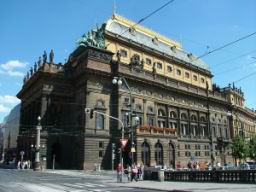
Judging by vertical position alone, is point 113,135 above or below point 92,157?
above

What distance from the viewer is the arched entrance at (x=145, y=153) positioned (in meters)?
52.7

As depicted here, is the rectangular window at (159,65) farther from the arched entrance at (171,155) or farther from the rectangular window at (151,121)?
the arched entrance at (171,155)

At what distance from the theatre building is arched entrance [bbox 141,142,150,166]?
16 cm

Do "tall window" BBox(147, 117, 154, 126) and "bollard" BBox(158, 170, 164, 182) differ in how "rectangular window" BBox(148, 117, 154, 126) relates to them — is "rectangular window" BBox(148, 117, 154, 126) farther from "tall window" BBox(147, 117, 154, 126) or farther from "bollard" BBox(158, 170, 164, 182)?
"bollard" BBox(158, 170, 164, 182)

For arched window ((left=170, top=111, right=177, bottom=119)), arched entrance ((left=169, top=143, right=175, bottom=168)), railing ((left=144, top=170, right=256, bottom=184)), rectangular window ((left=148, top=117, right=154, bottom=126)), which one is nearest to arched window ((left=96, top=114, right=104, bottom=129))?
rectangular window ((left=148, top=117, right=154, bottom=126))

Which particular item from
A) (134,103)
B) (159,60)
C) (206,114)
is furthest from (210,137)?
(134,103)

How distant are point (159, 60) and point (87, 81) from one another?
81.2 ft

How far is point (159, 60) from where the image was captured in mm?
73250

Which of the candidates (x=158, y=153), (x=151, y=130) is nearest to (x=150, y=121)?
(x=151, y=130)

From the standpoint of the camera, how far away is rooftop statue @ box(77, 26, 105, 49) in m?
57.4

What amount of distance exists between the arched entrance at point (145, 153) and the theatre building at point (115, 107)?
0.16m

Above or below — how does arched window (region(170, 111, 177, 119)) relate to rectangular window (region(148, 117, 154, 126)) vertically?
above

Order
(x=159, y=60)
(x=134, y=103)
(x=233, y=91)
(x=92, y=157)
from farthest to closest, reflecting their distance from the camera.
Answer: (x=233, y=91)
(x=159, y=60)
(x=134, y=103)
(x=92, y=157)

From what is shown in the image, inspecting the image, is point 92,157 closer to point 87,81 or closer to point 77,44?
point 87,81
